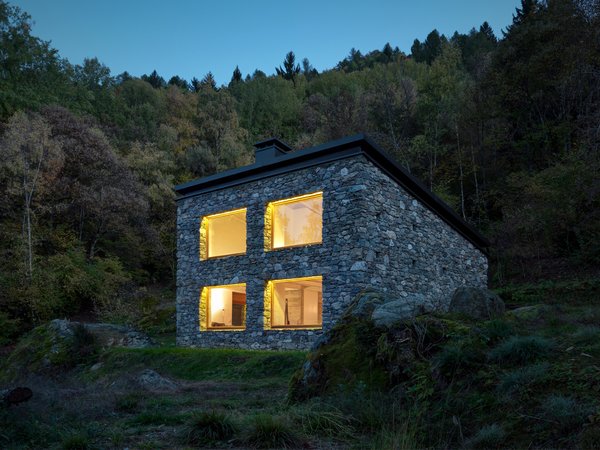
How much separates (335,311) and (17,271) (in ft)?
52.7

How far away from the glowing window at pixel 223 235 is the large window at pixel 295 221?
180 centimetres

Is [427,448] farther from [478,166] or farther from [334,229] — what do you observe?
[478,166]

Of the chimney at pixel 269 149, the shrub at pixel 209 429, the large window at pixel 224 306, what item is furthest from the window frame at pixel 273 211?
the shrub at pixel 209 429

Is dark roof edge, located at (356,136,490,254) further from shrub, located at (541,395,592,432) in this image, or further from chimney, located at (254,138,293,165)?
shrub, located at (541,395,592,432)

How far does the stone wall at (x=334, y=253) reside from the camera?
12.3m

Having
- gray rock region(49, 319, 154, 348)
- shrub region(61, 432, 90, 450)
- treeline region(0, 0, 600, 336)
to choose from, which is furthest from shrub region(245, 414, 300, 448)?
gray rock region(49, 319, 154, 348)

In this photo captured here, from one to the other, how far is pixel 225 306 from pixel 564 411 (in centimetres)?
1428

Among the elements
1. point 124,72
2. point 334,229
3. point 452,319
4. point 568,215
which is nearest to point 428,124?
point 568,215

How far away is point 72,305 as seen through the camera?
22578 mm

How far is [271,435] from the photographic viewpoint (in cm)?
409

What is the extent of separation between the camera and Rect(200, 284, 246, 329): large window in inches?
627

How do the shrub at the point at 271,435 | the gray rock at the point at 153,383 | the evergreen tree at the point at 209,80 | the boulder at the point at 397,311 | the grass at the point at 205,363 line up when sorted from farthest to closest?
the evergreen tree at the point at 209,80 → the grass at the point at 205,363 → the gray rock at the point at 153,383 → the boulder at the point at 397,311 → the shrub at the point at 271,435

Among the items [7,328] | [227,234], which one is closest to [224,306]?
[227,234]

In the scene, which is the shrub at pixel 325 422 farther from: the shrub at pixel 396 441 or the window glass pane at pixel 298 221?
the window glass pane at pixel 298 221
